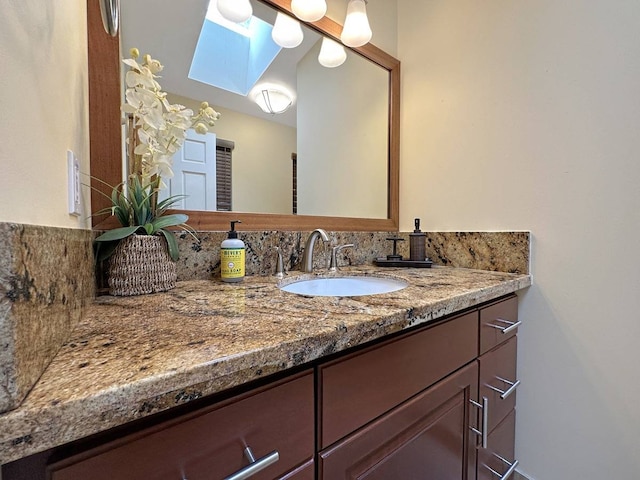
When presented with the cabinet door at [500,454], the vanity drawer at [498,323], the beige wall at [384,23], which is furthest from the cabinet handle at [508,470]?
the beige wall at [384,23]

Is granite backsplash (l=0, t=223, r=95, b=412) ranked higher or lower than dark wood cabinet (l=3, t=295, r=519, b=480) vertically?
higher

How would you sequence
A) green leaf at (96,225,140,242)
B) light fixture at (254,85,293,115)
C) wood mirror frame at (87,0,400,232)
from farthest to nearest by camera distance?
light fixture at (254,85,293,115), wood mirror frame at (87,0,400,232), green leaf at (96,225,140,242)

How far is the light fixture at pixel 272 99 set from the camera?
1072mm

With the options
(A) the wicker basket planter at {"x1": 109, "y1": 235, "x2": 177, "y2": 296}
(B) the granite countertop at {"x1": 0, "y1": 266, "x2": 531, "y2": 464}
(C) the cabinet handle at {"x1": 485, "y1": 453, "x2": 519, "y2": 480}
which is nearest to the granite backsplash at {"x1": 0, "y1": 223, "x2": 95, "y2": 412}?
(B) the granite countertop at {"x1": 0, "y1": 266, "x2": 531, "y2": 464}

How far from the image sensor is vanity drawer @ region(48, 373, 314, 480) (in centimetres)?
29

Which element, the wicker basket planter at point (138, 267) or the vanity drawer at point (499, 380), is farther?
the vanity drawer at point (499, 380)

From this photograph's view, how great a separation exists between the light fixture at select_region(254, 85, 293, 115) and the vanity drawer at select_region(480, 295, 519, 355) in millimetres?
981

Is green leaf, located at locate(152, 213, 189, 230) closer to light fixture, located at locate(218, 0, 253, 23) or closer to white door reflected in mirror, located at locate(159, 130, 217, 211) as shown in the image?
white door reflected in mirror, located at locate(159, 130, 217, 211)

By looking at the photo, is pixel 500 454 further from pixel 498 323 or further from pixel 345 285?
pixel 345 285

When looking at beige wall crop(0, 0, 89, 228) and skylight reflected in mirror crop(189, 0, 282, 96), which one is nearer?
beige wall crop(0, 0, 89, 228)

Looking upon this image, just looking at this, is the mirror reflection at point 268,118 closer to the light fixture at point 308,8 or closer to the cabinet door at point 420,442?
the light fixture at point 308,8

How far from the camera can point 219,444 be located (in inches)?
14.0

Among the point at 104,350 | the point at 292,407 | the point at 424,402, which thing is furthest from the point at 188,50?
the point at 424,402

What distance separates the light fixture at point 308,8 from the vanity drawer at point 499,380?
1.28 metres
